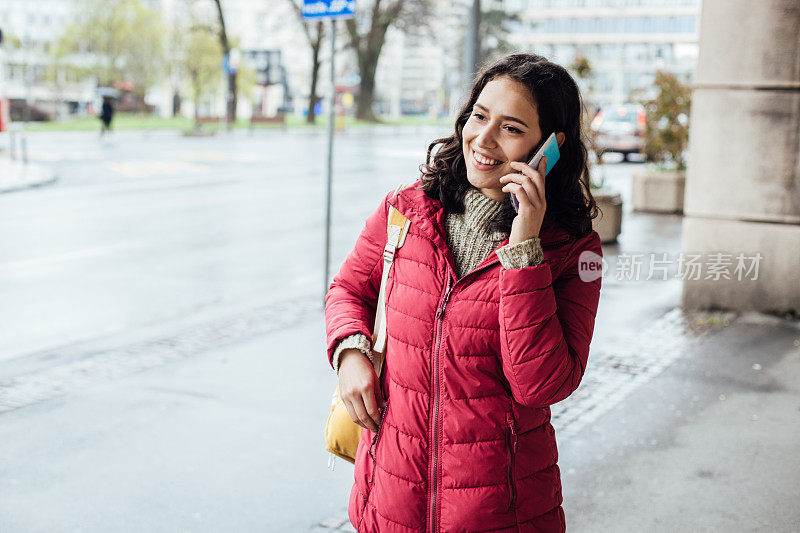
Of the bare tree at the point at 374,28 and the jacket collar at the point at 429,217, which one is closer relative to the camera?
the jacket collar at the point at 429,217

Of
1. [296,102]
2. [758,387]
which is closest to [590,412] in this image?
[758,387]

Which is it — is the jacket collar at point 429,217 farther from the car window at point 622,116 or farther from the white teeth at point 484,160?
the car window at point 622,116

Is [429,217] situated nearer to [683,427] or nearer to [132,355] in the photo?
[683,427]

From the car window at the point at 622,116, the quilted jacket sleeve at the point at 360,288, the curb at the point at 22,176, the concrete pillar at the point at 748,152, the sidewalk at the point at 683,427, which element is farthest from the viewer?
the car window at the point at 622,116

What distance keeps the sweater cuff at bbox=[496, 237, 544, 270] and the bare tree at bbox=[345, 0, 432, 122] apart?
171 feet

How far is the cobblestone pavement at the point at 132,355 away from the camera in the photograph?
6207mm

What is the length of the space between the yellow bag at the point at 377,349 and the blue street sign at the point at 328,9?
223 inches

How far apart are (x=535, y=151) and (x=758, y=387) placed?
15.1 ft

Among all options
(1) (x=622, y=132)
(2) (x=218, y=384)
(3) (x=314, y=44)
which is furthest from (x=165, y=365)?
(3) (x=314, y=44)

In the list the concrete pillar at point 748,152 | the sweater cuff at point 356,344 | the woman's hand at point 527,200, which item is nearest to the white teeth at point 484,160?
the woman's hand at point 527,200

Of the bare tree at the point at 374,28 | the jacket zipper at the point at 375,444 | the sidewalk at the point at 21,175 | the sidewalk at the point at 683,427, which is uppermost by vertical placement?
the bare tree at the point at 374,28

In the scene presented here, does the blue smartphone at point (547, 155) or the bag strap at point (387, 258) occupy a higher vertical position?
the blue smartphone at point (547, 155)

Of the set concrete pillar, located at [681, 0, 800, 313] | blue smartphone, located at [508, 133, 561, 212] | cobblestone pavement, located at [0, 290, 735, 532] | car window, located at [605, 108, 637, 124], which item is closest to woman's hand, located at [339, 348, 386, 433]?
blue smartphone, located at [508, 133, 561, 212]

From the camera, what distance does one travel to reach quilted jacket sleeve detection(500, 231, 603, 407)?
2.15 meters
